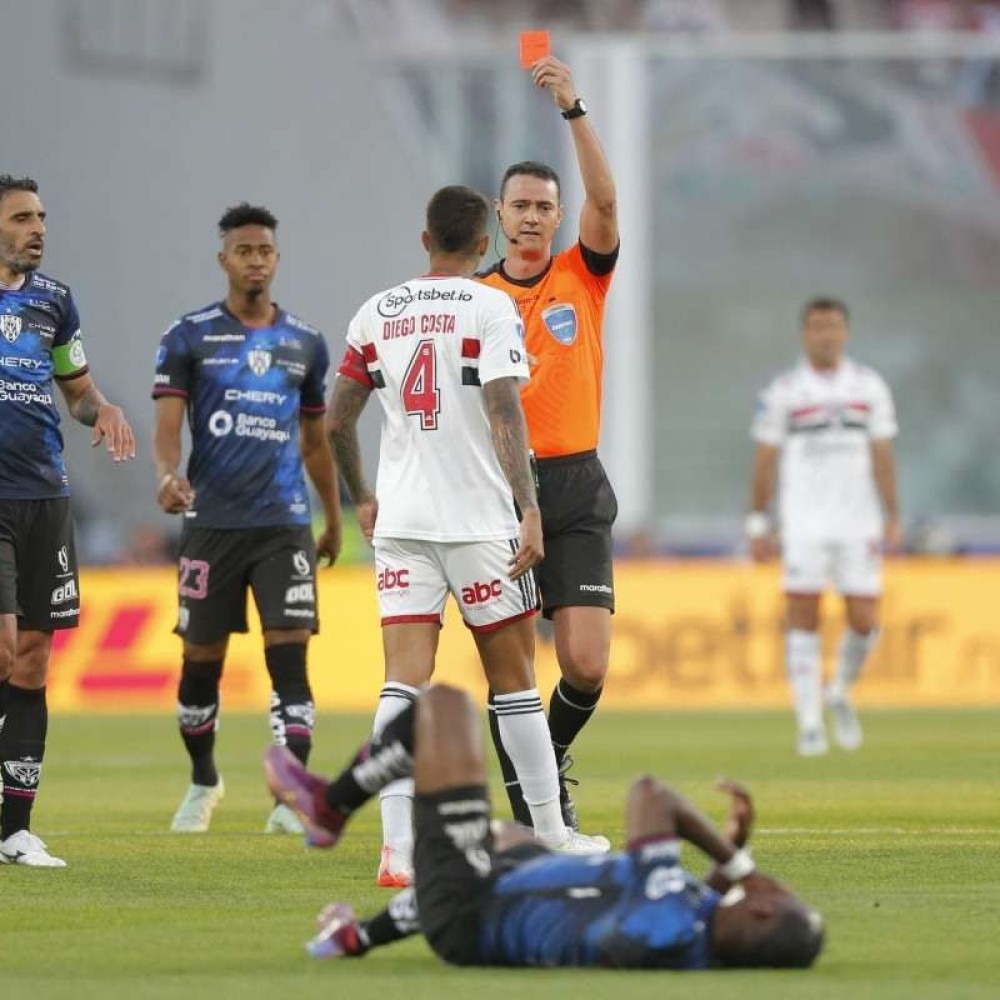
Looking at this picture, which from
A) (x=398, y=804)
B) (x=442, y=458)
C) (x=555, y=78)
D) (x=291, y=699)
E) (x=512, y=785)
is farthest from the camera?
(x=291, y=699)

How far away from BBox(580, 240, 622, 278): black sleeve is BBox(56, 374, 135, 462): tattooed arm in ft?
5.92

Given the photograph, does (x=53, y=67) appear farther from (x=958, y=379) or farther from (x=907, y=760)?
(x=907, y=760)

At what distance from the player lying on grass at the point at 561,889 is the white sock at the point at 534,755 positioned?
210 centimetres

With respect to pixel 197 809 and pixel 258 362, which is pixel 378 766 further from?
pixel 197 809

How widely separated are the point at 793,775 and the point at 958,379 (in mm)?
21812

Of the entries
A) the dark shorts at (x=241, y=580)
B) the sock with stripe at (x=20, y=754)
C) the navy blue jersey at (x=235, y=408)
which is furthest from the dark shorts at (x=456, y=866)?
the navy blue jersey at (x=235, y=408)

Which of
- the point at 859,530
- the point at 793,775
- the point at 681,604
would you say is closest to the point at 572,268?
the point at 793,775

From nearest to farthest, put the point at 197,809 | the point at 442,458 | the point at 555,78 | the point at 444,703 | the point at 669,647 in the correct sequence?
the point at 444,703, the point at 442,458, the point at 555,78, the point at 197,809, the point at 669,647

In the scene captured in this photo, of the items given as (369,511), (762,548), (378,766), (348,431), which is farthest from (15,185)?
(762,548)

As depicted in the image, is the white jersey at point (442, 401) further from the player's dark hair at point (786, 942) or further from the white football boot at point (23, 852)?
the player's dark hair at point (786, 942)

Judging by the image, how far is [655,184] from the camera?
1353 inches

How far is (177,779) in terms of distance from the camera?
1423 centimetres

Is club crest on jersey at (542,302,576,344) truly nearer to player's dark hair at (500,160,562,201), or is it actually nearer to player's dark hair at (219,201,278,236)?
player's dark hair at (500,160,562,201)

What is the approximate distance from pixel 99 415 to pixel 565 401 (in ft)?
5.66
